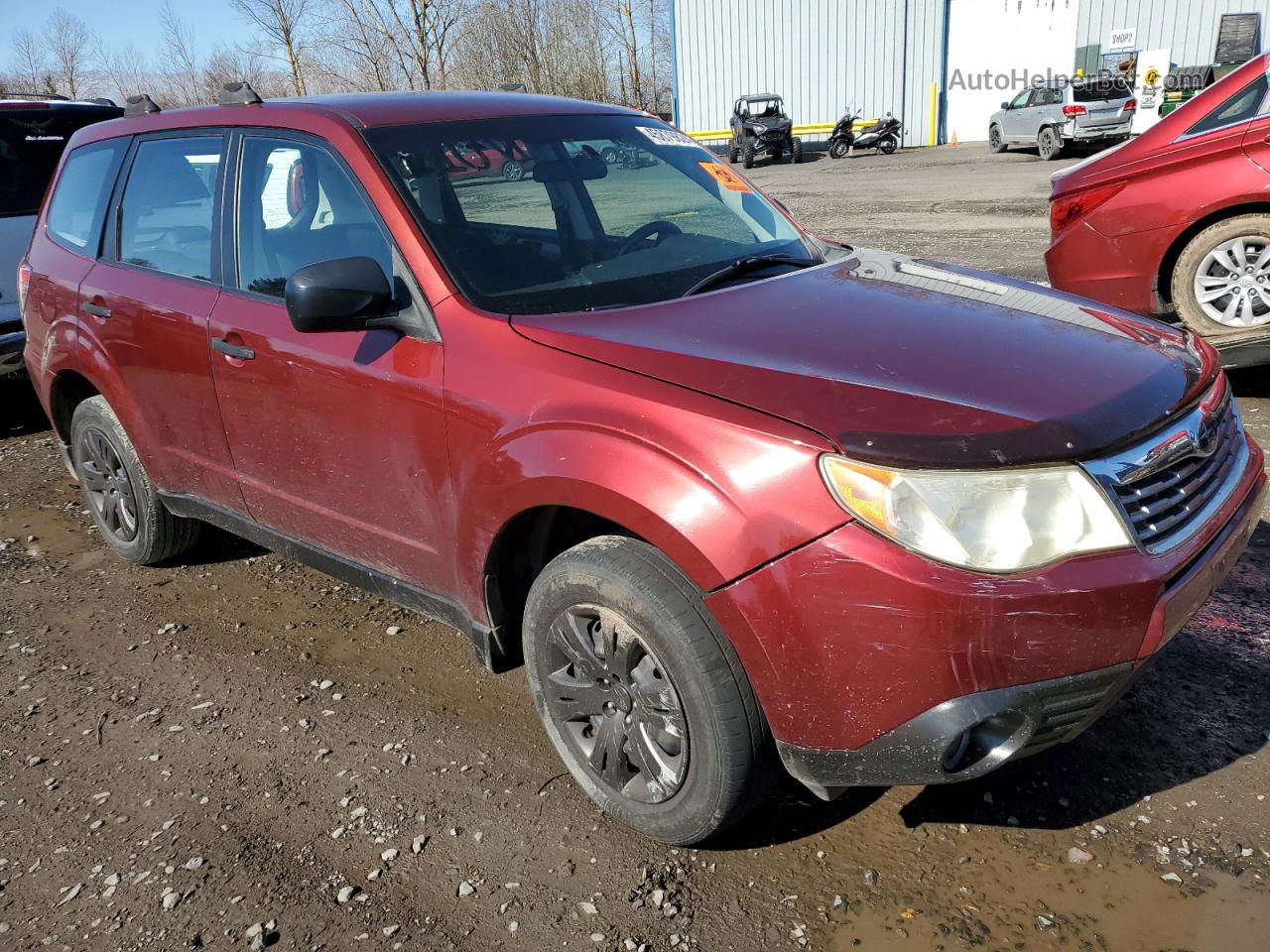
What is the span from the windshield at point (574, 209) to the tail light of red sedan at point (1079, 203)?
3061mm

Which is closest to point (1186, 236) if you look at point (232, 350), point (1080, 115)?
point (232, 350)

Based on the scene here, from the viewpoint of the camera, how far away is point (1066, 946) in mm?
2205

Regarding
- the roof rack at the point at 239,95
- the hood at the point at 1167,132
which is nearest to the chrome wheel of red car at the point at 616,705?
the roof rack at the point at 239,95

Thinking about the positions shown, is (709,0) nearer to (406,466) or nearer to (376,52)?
(376,52)

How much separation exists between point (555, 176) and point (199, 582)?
2370 mm

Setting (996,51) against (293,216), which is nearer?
(293,216)

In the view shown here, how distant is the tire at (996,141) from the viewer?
25469 mm

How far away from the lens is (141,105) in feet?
13.6

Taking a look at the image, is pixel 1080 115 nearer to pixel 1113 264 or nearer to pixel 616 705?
pixel 1113 264

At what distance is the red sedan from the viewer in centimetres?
542

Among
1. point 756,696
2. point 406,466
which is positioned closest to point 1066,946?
point 756,696

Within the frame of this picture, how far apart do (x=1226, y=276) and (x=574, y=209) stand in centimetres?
404

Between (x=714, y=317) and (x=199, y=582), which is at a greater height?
(x=714, y=317)

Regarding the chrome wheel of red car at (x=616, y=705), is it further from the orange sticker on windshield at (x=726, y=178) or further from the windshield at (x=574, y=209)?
the orange sticker on windshield at (x=726, y=178)
